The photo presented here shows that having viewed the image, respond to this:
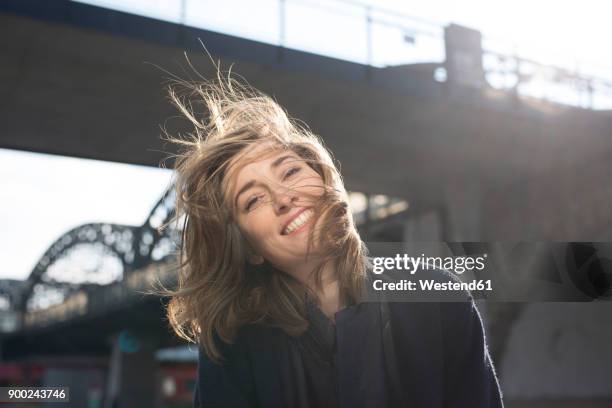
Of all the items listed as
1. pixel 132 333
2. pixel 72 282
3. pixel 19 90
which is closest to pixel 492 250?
pixel 19 90

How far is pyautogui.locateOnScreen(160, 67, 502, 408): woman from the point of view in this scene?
214cm

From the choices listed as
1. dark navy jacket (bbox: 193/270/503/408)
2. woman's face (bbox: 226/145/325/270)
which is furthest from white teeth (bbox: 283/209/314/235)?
dark navy jacket (bbox: 193/270/503/408)

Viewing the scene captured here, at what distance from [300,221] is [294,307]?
0.30 m

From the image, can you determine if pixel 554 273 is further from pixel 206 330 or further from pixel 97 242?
pixel 97 242

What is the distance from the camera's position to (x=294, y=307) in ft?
7.61

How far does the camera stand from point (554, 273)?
10.2ft

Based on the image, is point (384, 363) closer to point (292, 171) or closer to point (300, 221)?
point (300, 221)

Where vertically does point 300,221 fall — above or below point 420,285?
above

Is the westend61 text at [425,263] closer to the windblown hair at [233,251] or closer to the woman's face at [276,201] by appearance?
the windblown hair at [233,251]

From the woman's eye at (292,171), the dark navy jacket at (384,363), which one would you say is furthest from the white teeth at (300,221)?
the dark navy jacket at (384,363)

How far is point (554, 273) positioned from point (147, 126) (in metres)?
15.3

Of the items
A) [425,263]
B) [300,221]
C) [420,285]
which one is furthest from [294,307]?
[425,263]

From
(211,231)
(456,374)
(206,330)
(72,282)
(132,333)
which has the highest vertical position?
(72,282)

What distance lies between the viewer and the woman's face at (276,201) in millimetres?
2275
